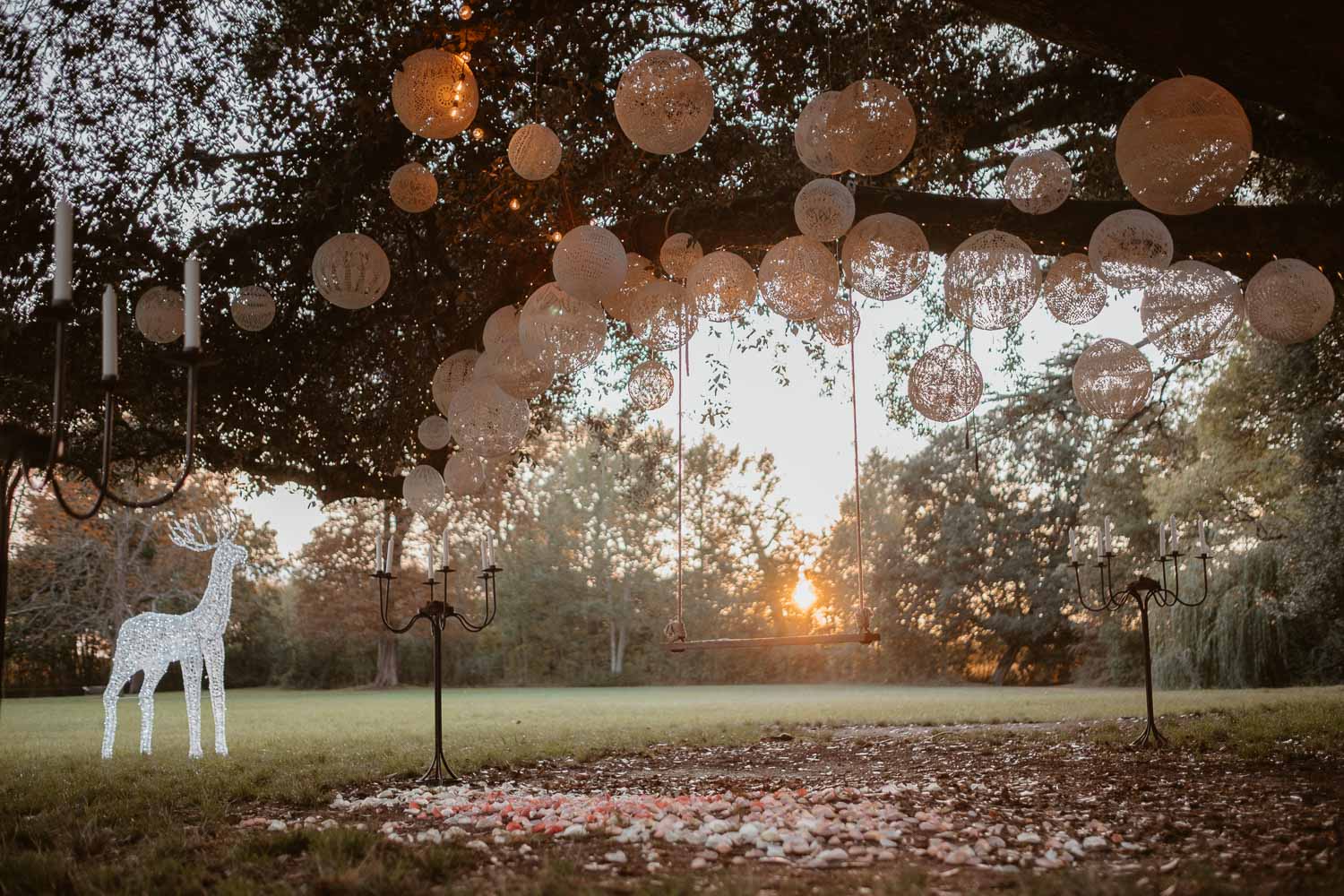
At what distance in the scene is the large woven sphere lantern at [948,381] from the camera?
6121 mm

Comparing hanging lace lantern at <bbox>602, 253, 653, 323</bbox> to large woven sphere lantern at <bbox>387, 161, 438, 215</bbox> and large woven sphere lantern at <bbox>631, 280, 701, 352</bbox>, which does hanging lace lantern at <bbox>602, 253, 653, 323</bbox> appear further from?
large woven sphere lantern at <bbox>387, 161, 438, 215</bbox>

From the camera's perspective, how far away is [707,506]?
26266 millimetres

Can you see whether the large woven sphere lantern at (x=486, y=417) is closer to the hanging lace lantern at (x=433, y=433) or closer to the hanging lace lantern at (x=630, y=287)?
the hanging lace lantern at (x=630, y=287)

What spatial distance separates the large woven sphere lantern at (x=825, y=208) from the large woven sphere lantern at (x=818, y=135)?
0.10 m

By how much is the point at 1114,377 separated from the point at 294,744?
7.33 metres

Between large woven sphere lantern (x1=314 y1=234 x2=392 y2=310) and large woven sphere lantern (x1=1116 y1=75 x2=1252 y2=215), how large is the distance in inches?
155

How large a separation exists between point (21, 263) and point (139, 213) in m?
0.86

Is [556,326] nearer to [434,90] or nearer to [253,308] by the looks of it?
[434,90]

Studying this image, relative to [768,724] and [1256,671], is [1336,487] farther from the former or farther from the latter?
[768,724]

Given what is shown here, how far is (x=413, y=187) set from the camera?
6004 millimetres

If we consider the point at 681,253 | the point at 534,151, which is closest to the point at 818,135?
the point at 681,253

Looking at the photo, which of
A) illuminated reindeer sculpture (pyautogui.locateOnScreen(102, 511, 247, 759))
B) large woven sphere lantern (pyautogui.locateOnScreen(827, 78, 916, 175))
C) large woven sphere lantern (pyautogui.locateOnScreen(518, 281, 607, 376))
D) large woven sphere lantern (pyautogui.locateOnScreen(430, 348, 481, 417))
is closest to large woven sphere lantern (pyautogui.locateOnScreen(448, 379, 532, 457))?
large woven sphere lantern (pyautogui.locateOnScreen(430, 348, 481, 417))

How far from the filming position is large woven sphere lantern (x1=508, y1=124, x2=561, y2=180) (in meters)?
5.43

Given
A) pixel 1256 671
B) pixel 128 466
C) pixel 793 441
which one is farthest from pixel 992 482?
pixel 128 466
